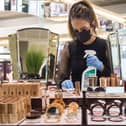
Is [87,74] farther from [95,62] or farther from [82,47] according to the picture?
[82,47]

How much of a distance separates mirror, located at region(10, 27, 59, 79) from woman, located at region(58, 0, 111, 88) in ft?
0.70

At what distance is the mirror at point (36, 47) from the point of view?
3.14 metres

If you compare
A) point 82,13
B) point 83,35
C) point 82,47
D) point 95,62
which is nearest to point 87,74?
point 95,62

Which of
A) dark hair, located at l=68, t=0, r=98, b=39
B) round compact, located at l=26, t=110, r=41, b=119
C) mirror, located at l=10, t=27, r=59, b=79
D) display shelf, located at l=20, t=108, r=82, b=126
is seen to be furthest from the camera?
mirror, located at l=10, t=27, r=59, b=79

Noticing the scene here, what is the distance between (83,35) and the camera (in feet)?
9.59

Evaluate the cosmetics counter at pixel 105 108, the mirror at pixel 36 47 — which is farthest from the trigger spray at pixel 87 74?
the mirror at pixel 36 47

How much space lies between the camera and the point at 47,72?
3.20m

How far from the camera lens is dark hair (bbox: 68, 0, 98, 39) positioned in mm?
2945

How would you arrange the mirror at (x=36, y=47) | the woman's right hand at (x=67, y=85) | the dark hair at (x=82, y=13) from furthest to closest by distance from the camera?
1. the mirror at (x=36, y=47)
2. the dark hair at (x=82, y=13)
3. the woman's right hand at (x=67, y=85)

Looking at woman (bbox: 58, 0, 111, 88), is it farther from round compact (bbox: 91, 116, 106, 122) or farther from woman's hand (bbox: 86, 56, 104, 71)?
round compact (bbox: 91, 116, 106, 122)

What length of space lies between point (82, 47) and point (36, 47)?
496 mm

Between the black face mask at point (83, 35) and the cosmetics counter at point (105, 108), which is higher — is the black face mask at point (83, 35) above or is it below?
above

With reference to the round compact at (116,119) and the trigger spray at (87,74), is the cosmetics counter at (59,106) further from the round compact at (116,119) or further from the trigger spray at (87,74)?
the trigger spray at (87,74)

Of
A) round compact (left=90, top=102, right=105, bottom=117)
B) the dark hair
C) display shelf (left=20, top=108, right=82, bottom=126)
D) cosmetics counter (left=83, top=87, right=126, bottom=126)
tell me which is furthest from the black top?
display shelf (left=20, top=108, right=82, bottom=126)
